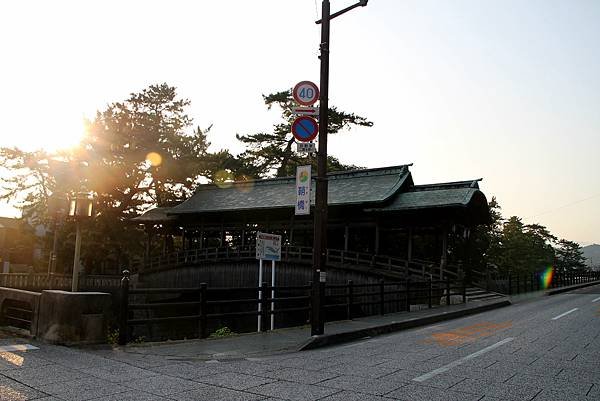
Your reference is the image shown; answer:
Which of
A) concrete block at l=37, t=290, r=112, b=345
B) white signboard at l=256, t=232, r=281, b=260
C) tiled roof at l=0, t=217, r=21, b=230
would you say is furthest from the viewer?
tiled roof at l=0, t=217, r=21, b=230

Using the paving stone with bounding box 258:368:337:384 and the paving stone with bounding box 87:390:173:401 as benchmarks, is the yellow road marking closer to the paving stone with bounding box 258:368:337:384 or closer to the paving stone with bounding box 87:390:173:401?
the paving stone with bounding box 258:368:337:384

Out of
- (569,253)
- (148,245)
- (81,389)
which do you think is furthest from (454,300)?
(569,253)

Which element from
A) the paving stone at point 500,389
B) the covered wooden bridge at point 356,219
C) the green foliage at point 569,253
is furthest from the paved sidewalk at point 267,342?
the green foliage at point 569,253

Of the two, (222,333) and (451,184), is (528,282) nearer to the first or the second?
(451,184)

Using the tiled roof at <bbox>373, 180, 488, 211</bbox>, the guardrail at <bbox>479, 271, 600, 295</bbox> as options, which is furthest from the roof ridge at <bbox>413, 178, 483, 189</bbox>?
the guardrail at <bbox>479, 271, 600, 295</bbox>

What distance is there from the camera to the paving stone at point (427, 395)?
15.8ft

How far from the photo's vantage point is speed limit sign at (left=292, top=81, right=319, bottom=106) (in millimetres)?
9734

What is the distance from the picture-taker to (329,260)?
2509cm

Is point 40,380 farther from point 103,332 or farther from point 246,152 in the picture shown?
point 246,152

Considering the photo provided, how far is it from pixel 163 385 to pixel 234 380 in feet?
2.88

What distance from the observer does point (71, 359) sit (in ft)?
21.9

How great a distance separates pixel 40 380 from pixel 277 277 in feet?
68.5

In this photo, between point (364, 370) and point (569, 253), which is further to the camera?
point (569, 253)

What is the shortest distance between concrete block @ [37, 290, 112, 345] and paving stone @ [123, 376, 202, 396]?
2811 mm
